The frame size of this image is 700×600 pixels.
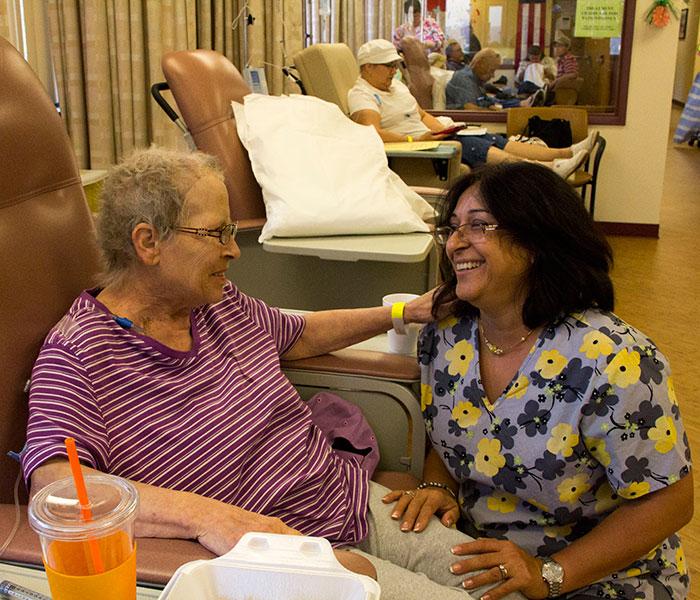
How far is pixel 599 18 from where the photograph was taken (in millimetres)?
5207

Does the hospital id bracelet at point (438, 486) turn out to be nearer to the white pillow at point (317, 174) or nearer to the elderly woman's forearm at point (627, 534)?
the elderly woman's forearm at point (627, 534)

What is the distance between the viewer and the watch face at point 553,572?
1340mm

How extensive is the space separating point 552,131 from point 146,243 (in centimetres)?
423

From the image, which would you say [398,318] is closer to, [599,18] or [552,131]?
[552,131]

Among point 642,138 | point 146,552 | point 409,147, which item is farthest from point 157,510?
point 642,138

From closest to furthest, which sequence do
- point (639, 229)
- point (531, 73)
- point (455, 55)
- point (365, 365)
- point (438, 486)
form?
1. point (438, 486)
2. point (365, 365)
3. point (639, 229)
4. point (531, 73)
5. point (455, 55)

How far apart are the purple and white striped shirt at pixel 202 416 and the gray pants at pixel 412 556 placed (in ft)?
0.11

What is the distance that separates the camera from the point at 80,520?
70 cm

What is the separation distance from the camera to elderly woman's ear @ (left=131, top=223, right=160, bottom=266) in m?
1.38

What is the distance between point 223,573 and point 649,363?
0.79 meters

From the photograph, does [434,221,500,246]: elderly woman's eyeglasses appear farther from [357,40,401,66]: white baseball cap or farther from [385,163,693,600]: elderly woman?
[357,40,401,66]: white baseball cap

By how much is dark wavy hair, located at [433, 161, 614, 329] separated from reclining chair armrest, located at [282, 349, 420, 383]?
311 mm

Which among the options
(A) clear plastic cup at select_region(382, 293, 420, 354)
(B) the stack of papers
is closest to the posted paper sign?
(B) the stack of papers

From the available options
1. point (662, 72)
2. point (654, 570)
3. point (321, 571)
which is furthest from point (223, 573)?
point (662, 72)
